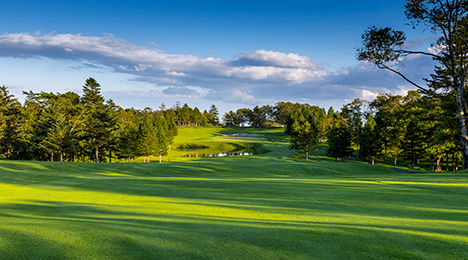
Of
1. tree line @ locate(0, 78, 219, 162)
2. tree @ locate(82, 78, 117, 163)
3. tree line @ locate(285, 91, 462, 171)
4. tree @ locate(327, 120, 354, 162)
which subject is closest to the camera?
tree line @ locate(285, 91, 462, 171)

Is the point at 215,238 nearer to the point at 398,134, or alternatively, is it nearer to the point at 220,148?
the point at 398,134

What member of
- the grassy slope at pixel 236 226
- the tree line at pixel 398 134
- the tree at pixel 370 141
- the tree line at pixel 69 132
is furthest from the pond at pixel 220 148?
the grassy slope at pixel 236 226

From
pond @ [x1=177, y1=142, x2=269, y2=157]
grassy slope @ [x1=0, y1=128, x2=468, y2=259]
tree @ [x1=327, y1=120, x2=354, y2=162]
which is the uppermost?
tree @ [x1=327, y1=120, x2=354, y2=162]

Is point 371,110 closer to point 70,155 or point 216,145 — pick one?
point 216,145

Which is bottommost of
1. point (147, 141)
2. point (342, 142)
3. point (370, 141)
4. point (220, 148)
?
point (220, 148)

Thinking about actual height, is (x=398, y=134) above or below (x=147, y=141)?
above

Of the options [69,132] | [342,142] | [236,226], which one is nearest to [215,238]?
[236,226]

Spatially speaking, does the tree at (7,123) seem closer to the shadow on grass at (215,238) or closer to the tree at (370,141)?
the shadow on grass at (215,238)

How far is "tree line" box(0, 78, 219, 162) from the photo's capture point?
42438 mm

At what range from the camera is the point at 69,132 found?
44.2 m

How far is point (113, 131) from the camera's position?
51.6 metres

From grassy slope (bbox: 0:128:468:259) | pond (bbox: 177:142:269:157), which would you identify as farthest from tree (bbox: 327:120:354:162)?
grassy slope (bbox: 0:128:468:259)

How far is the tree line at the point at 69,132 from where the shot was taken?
42.4 m

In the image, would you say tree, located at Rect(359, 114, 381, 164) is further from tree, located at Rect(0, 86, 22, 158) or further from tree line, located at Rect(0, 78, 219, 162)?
tree, located at Rect(0, 86, 22, 158)
